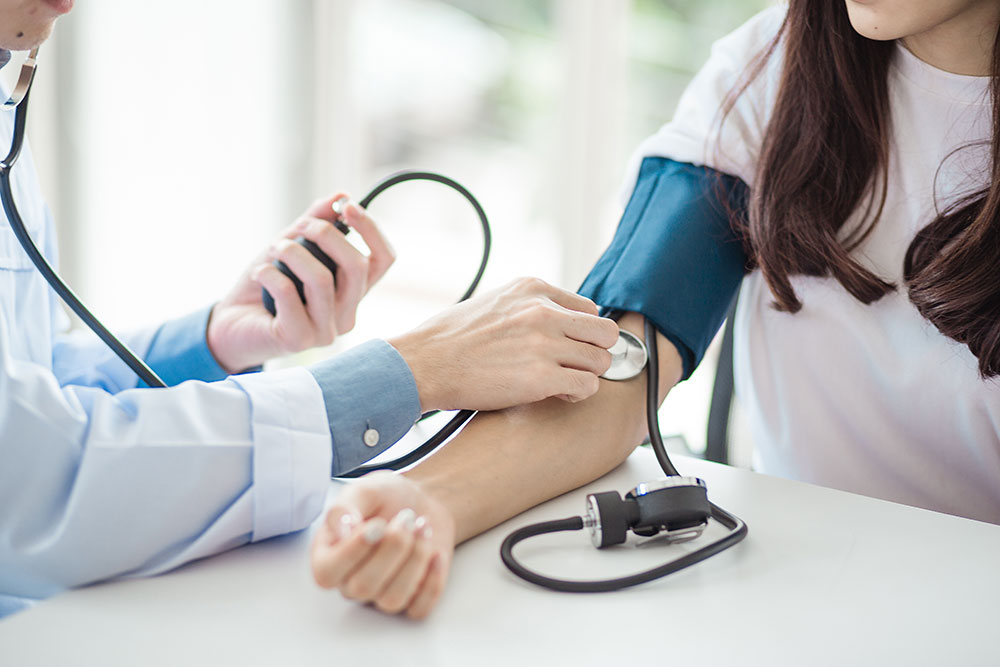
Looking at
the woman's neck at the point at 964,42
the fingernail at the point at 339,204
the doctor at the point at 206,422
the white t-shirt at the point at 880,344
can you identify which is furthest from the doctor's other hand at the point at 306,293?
the woman's neck at the point at 964,42

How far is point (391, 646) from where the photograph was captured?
52cm

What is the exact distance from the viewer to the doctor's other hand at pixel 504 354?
0.75 meters

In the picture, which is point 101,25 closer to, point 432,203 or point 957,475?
point 432,203

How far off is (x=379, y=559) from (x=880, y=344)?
66 centimetres

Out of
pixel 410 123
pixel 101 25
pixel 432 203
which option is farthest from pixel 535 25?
pixel 101 25

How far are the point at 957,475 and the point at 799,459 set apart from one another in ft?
0.58

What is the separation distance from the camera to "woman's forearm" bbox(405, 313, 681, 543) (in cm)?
68

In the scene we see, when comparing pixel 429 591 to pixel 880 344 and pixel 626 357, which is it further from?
pixel 880 344

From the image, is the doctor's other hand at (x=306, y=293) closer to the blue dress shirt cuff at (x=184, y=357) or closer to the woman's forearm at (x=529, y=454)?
the blue dress shirt cuff at (x=184, y=357)

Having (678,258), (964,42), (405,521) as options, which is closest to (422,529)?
(405,521)

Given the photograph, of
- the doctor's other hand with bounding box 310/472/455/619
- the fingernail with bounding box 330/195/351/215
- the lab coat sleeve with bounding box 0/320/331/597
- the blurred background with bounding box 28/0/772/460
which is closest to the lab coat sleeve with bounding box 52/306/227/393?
the fingernail with bounding box 330/195/351/215

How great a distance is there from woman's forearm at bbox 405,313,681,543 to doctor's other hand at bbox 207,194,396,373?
0.30m

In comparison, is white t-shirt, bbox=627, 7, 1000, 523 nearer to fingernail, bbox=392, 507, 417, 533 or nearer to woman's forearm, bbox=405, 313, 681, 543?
woman's forearm, bbox=405, 313, 681, 543

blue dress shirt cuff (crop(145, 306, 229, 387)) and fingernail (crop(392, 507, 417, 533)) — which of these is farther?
blue dress shirt cuff (crop(145, 306, 229, 387))
